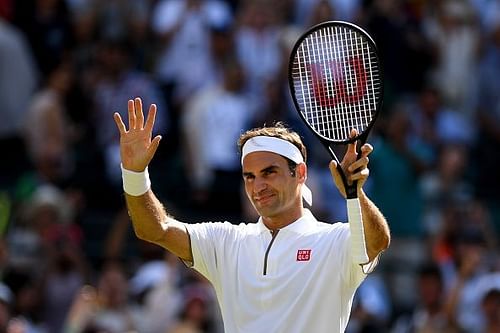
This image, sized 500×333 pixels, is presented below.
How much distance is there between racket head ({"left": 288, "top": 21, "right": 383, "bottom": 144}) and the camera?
783 cm

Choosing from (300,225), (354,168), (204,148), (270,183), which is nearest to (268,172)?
(270,183)

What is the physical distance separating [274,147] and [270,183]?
0.20 meters

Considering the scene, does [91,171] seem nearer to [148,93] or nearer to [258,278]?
[148,93]

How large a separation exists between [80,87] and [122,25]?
3.37 ft

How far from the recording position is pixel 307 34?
793 cm

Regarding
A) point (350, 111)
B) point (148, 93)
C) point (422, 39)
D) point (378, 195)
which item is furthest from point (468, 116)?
point (350, 111)

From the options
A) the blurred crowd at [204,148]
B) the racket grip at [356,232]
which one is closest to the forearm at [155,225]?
the racket grip at [356,232]

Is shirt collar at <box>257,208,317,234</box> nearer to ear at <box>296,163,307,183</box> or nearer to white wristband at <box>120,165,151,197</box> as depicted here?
ear at <box>296,163,307,183</box>

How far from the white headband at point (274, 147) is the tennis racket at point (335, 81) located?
A: 0.56ft

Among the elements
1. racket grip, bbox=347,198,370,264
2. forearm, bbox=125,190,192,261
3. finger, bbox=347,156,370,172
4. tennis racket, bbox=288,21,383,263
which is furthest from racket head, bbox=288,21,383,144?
forearm, bbox=125,190,192,261

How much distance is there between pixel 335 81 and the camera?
8.15 m

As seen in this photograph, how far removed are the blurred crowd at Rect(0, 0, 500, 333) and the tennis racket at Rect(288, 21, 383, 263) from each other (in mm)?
4478

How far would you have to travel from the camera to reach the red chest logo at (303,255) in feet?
25.7

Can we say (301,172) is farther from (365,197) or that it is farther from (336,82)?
(365,197)
